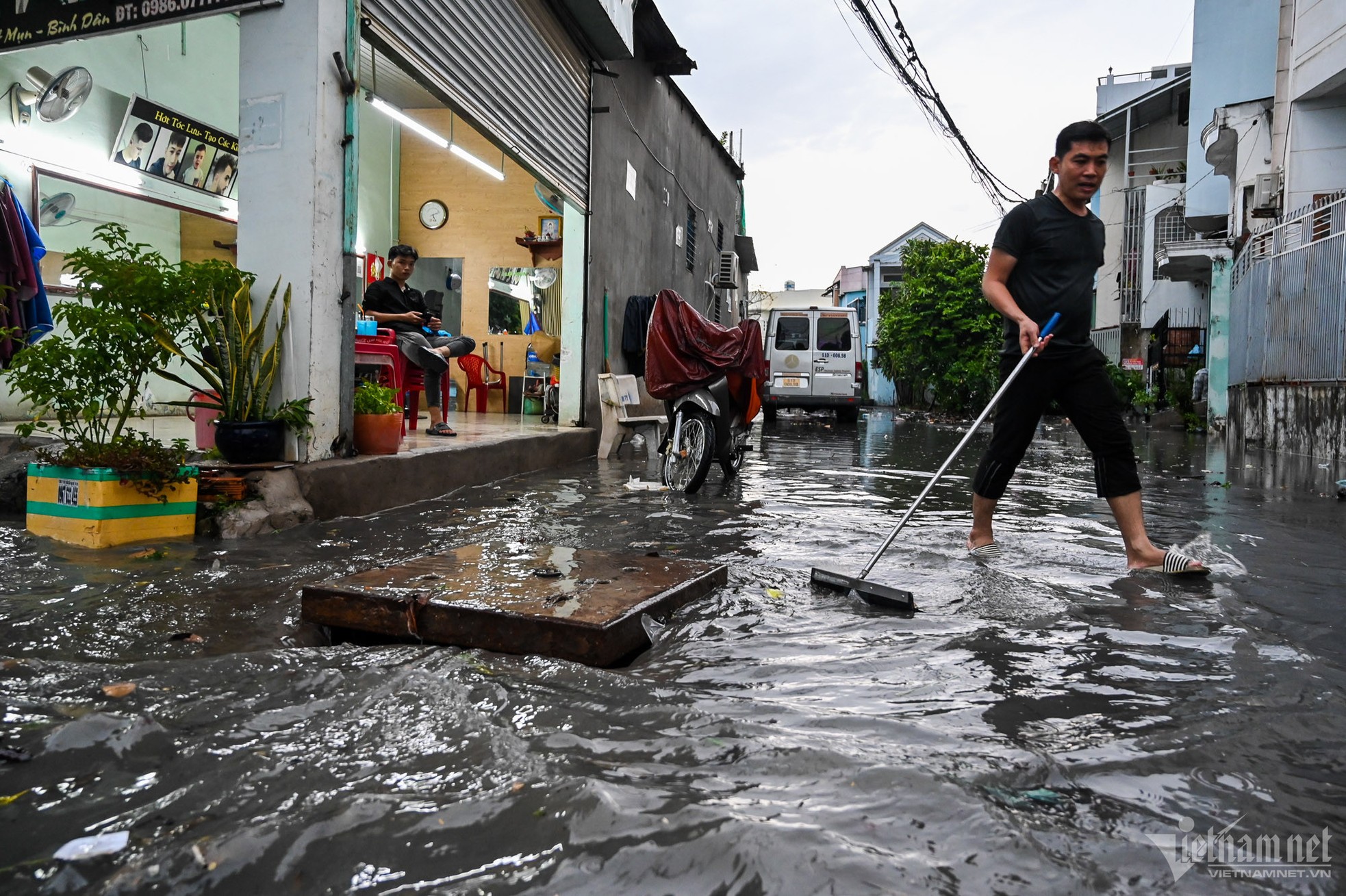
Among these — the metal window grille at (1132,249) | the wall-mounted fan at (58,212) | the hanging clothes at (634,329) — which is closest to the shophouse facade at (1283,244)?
the metal window grille at (1132,249)

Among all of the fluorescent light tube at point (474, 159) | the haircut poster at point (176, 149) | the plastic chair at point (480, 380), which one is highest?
the fluorescent light tube at point (474, 159)

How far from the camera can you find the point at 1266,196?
54.3 ft

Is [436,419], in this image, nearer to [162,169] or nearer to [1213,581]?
[162,169]

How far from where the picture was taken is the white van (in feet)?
60.4

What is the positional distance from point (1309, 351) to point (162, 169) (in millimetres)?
14469

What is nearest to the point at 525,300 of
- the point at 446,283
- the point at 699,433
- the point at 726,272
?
the point at 446,283

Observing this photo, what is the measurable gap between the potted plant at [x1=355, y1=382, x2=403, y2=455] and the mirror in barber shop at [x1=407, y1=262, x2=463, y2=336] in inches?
351

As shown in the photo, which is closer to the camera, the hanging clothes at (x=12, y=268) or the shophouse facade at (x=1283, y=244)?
the hanging clothes at (x=12, y=268)

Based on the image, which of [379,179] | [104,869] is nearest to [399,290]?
[379,179]

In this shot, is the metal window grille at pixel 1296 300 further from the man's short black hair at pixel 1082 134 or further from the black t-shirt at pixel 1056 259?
the man's short black hair at pixel 1082 134

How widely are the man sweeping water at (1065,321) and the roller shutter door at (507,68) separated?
4.13 m

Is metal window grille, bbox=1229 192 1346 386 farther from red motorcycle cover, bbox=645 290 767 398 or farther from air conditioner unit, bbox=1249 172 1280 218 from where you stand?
red motorcycle cover, bbox=645 290 767 398

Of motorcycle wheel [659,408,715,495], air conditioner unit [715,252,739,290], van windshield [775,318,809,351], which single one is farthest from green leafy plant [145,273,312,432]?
air conditioner unit [715,252,739,290]

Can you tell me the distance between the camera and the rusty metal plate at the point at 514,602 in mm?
2578
